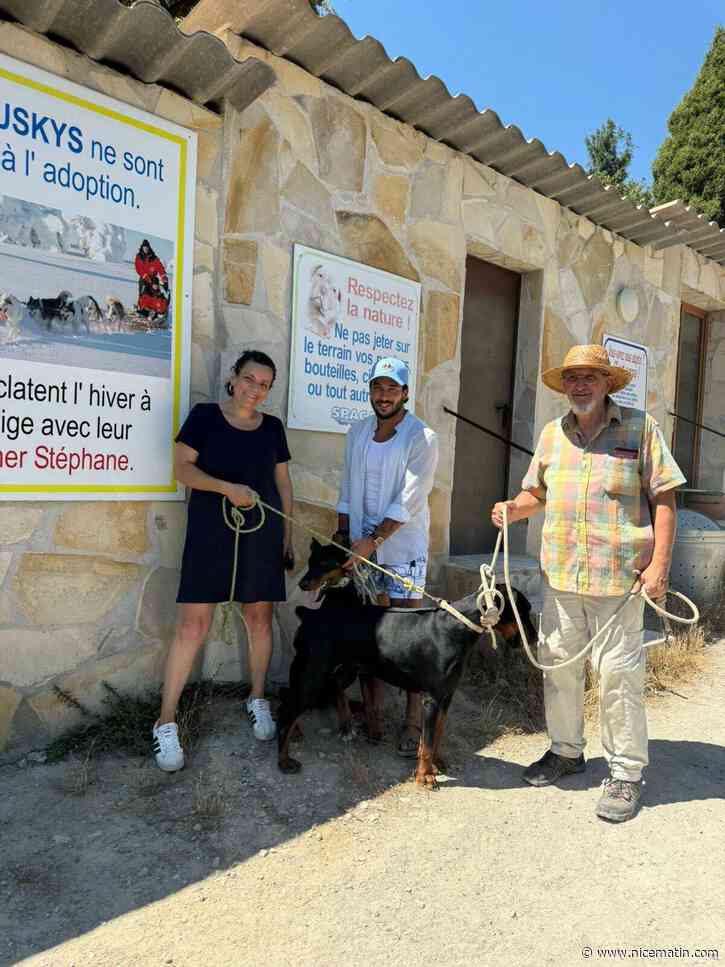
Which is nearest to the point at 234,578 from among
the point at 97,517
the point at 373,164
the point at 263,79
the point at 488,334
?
the point at 97,517

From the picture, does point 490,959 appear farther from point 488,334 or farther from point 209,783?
point 488,334

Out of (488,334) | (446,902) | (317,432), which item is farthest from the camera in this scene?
(488,334)

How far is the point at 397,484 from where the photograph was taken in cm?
348

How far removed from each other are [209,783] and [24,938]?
966 millimetres

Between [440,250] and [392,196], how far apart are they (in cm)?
51

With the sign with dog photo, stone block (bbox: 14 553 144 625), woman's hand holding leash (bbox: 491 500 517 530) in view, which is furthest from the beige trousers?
the sign with dog photo

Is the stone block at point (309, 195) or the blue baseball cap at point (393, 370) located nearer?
the blue baseball cap at point (393, 370)

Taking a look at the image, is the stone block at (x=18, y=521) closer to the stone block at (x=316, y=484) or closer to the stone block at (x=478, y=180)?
the stone block at (x=316, y=484)

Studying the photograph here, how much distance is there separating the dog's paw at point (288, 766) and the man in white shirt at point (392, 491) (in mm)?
518

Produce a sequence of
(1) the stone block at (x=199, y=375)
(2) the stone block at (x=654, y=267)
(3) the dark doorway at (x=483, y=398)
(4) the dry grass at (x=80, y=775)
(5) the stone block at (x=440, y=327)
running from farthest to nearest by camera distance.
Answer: (2) the stone block at (x=654, y=267), (3) the dark doorway at (x=483, y=398), (5) the stone block at (x=440, y=327), (1) the stone block at (x=199, y=375), (4) the dry grass at (x=80, y=775)

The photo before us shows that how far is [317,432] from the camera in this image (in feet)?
14.1

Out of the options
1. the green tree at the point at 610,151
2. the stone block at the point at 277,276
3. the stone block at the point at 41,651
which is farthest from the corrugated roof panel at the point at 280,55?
the green tree at the point at 610,151

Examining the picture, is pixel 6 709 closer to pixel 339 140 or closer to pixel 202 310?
pixel 202 310

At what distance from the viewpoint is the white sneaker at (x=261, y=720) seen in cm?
344
